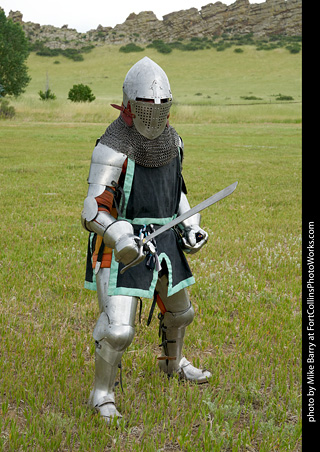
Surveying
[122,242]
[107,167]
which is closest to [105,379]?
[122,242]

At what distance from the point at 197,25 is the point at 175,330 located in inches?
7009

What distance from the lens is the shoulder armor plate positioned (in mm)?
3713

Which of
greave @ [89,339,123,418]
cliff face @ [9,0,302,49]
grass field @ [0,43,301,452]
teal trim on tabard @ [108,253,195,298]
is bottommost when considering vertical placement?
grass field @ [0,43,301,452]

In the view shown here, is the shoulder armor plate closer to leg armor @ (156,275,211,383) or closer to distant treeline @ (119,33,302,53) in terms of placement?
leg armor @ (156,275,211,383)

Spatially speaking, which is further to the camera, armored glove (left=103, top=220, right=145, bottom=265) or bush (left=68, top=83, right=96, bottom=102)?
bush (left=68, top=83, right=96, bottom=102)

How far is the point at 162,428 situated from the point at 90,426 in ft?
1.61

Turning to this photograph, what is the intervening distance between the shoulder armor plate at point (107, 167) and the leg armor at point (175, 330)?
34.6 inches

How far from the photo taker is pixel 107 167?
3.73 metres

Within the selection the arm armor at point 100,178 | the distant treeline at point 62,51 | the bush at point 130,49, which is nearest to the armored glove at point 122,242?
the arm armor at point 100,178

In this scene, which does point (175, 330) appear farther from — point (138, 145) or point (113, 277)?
point (138, 145)

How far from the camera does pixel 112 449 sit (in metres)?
3.29

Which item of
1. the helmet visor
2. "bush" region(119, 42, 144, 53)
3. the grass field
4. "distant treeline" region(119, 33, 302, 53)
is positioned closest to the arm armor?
the helmet visor

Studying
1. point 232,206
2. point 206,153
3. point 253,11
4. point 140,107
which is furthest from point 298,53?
point 140,107

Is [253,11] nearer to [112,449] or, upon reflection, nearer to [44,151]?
[44,151]
